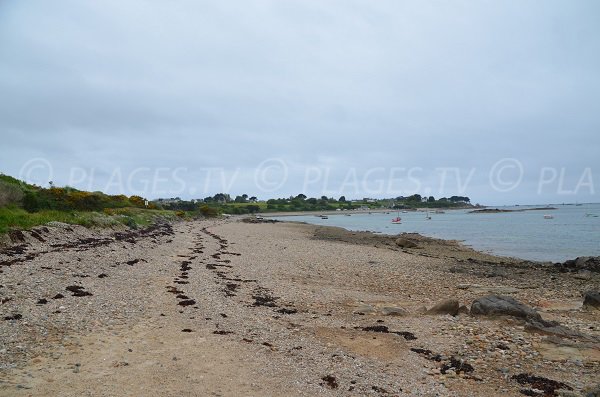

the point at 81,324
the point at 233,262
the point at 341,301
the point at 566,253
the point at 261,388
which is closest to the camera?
the point at 261,388

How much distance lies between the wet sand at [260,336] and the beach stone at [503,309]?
271 mm

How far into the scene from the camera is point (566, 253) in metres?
31.1

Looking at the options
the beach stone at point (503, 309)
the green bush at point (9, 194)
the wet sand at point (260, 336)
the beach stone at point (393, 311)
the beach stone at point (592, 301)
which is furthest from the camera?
the green bush at point (9, 194)

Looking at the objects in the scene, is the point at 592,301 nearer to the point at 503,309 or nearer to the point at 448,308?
the point at 503,309

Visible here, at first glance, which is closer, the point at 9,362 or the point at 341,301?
the point at 9,362

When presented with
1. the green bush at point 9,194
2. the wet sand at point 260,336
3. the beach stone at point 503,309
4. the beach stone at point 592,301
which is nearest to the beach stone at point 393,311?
the wet sand at point 260,336

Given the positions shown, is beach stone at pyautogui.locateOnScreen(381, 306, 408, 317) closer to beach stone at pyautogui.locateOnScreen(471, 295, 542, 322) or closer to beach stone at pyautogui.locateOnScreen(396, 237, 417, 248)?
beach stone at pyautogui.locateOnScreen(471, 295, 542, 322)

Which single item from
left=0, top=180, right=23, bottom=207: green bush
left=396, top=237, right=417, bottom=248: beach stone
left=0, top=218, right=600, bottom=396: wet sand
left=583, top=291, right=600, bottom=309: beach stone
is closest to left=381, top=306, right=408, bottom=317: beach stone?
left=0, top=218, right=600, bottom=396: wet sand

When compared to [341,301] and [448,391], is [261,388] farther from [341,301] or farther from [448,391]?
[341,301]

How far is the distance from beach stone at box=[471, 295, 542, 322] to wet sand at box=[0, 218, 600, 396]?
27cm

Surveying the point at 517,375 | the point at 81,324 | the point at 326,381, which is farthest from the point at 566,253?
the point at 81,324

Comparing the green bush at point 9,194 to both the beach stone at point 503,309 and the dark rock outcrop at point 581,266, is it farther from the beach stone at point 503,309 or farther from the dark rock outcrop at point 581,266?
the dark rock outcrop at point 581,266

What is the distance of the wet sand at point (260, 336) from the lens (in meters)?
6.65

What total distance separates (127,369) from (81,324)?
2.67 metres
